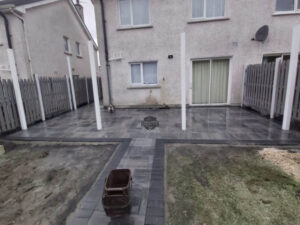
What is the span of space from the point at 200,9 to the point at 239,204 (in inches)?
305

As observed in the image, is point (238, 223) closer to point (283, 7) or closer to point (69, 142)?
point (69, 142)

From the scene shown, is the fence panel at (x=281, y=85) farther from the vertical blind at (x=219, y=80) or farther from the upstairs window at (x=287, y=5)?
the upstairs window at (x=287, y=5)

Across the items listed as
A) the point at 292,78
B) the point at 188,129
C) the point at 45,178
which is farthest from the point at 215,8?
the point at 45,178

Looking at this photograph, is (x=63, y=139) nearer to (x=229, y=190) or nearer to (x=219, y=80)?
(x=229, y=190)

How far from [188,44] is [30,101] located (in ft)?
22.5

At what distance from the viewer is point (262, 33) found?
6.88 m

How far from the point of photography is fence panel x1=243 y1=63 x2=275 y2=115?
17.9 feet

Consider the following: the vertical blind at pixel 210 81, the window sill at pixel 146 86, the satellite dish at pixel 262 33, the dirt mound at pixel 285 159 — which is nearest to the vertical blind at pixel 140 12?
the window sill at pixel 146 86

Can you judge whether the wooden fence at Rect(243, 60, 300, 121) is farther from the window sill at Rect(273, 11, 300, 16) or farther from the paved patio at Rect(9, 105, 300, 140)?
the window sill at Rect(273, 11, 300, 16)

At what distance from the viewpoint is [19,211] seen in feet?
6.87

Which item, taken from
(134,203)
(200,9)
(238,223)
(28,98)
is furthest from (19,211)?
(200,9)

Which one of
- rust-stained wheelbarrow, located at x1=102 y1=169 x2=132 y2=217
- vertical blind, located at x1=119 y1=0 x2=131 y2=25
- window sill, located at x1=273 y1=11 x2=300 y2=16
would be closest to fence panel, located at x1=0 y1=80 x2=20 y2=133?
rust-stained wheelbarrow, located at x1=102 y1=169 x2=132 y2=217

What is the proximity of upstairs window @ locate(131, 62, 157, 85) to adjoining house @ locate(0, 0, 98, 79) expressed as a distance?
5314mm

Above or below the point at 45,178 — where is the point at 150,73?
above
